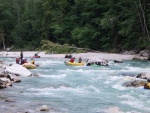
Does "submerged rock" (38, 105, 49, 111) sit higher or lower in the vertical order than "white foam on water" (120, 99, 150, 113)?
higher

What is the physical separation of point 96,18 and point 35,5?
18.4m

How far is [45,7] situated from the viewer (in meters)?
55.7

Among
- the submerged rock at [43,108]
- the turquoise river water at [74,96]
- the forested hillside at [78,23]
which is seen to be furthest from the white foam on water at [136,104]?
the forested hillside at [78,23]

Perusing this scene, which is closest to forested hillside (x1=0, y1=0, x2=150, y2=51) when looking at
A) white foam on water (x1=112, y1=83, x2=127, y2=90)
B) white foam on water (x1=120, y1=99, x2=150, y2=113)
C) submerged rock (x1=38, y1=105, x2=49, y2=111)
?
white foam on water (x1=112, y1=83, x2=127, y2=90)

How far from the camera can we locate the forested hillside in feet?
131

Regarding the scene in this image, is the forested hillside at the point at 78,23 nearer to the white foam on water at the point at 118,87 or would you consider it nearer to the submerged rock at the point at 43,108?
the white foam on water at the point at 118,87

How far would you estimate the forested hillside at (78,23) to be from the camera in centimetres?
3984

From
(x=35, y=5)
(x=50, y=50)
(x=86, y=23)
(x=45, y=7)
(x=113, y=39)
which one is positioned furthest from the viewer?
(x=35, y=5)

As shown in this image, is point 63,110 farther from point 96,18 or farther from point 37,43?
point 37,43

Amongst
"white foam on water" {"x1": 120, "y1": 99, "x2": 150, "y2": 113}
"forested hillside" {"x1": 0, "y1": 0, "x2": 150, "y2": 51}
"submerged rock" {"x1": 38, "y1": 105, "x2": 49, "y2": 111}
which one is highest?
"forested hillside" {"x1": 0, "y1": 0, "x2": 150, "y2": 51}

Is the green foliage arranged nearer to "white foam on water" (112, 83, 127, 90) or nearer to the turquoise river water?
the turquoise river water

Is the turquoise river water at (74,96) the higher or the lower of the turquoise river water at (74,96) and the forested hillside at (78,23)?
the lower

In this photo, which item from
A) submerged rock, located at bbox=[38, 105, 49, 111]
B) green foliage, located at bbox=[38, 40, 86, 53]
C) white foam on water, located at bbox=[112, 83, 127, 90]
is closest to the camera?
submerged rock, located at bbox=[38, 105, 49, 111]

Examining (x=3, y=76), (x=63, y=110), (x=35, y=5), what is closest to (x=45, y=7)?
(x=35, y=5)
